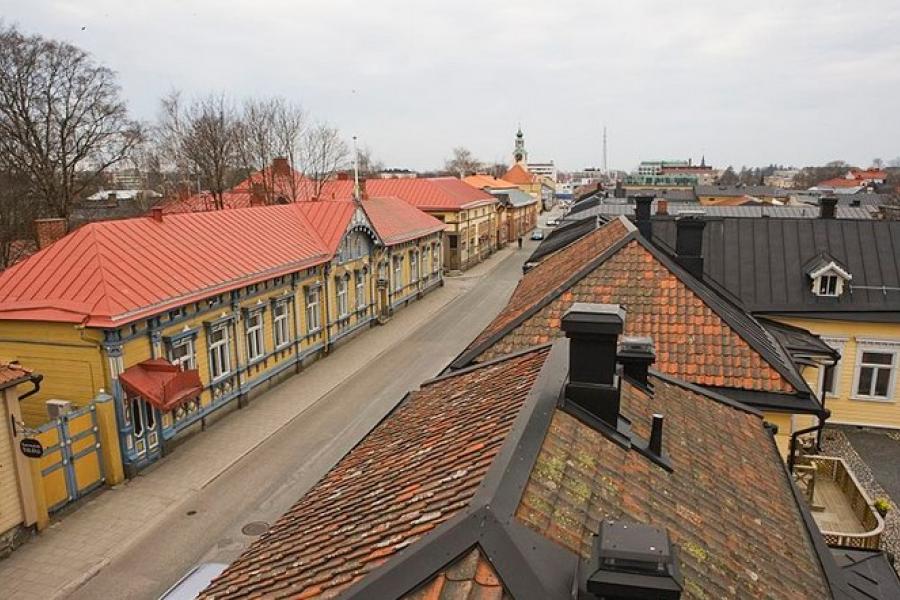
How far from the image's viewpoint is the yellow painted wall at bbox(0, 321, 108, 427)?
14586 mm

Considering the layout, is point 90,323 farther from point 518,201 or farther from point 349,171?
point 518,201

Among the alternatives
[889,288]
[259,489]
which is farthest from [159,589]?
[889,288]

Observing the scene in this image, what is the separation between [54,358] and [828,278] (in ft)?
62.6

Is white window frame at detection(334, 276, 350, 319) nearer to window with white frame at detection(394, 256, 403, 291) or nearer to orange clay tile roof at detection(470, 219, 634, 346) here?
window with white frame at detection(394, 256, 403, 291)

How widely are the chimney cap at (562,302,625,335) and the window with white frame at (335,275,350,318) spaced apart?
67.1 ft

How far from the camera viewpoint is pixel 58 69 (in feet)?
95.0

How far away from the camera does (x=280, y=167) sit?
40.1 metres

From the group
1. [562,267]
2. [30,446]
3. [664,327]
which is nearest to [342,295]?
[562,267]

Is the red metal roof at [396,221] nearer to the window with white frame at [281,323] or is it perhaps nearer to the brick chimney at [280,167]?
the brick chimney at [280,167]

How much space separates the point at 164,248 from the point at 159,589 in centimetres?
942

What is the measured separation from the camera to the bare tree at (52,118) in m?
27.7

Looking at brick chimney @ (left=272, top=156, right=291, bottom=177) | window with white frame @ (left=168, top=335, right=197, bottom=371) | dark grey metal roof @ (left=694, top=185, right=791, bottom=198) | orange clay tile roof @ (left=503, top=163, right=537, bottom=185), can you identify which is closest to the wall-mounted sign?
window with white frame @ (left=168, top=335, right=197, bottom=371)

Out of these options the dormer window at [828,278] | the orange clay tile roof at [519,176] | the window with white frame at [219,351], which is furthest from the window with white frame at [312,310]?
the orange clay tile roof at [519,176]

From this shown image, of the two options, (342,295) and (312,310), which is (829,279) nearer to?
(312,310)
